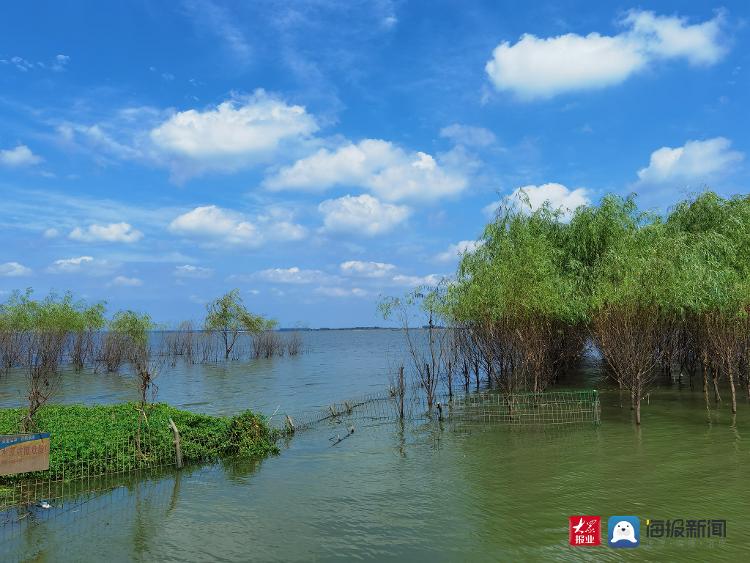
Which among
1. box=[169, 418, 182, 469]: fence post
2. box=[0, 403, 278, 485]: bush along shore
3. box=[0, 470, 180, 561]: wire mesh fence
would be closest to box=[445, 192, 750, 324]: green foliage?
box=[0, 403, 278, 485]: bush along shore

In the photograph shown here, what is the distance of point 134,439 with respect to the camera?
12.8 meters

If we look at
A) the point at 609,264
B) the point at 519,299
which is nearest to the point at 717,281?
the point at 609,264

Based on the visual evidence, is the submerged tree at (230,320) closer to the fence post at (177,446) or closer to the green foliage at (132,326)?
the green foliage at (132,326)

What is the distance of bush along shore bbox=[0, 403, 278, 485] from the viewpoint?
11.9 meters

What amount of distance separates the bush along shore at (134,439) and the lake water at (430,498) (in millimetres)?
620

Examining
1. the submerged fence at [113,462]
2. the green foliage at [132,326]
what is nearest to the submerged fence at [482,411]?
the submerged fence at [113,462]

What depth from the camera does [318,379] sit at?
34938 millimetres

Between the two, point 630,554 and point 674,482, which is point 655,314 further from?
point 630,554

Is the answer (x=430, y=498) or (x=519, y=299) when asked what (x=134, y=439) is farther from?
(x=519, y=299)

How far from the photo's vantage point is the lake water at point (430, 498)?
332 inches

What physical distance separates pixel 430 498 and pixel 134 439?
738 centimetres

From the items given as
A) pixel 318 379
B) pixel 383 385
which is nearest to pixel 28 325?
pixel 318 379

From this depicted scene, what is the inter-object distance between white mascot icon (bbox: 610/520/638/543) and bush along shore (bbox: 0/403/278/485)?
9.03m

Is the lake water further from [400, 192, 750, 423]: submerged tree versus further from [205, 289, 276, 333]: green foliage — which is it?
[205, 289, 276, 333]: green foliage
